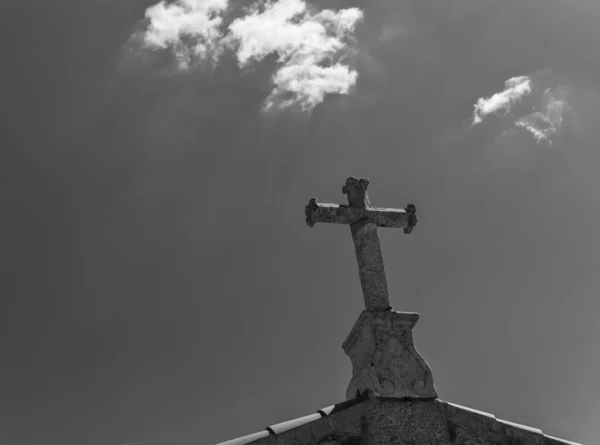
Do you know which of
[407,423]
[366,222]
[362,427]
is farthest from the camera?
[366,222]

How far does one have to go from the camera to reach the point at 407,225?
8.88 m

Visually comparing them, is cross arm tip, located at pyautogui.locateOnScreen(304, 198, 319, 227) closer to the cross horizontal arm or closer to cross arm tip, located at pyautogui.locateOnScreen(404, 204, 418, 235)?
the cross horizontal arm

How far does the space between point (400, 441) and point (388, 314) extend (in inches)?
59.3

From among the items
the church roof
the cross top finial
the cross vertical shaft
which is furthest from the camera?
the cross top finial

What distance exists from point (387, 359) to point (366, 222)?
1870mm

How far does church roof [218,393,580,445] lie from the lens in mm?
6613

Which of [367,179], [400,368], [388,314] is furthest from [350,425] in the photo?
[367,179]

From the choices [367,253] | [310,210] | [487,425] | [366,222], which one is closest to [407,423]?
[487,425]

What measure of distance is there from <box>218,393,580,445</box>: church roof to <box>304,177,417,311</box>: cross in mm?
1353

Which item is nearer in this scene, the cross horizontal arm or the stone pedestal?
the stone pedestal

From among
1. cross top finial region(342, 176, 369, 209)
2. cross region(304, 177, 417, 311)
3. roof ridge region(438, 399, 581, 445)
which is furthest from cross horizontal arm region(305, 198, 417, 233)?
roof ridge region(438, 399, 581, 445)

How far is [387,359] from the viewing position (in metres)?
7.63

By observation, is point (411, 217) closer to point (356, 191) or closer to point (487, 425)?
point (356, 191)

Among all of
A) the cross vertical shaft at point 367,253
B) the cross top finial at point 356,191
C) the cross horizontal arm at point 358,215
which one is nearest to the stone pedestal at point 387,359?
the cross vertical shaft at point 367,253
